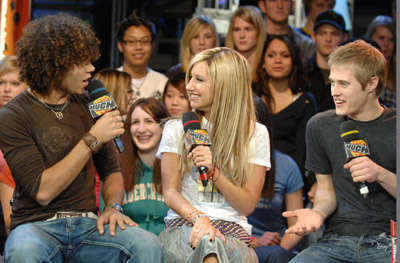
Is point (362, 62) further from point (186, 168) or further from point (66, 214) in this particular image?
point (66, 214)

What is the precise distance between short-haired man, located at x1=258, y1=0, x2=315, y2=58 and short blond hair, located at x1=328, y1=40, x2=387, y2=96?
6.90ft

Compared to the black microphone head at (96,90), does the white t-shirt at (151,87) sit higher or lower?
higher

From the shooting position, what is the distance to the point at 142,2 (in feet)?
21.2

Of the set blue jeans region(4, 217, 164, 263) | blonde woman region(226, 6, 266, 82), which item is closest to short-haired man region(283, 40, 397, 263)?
blue jeans region(4, 217, 164, 263)

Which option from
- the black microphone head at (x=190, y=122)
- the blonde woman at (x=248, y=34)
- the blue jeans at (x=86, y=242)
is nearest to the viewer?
the blue jeans at (x=86, y=242)

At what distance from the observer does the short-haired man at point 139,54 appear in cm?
514

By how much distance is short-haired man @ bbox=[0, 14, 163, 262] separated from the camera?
290 centimetres

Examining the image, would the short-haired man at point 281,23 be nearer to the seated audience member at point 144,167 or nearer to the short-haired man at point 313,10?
A: the short-haired man at point 313,10

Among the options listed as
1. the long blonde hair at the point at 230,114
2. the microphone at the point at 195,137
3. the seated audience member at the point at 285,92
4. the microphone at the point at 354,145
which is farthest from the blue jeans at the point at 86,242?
the seated audience member at the point at 285,92

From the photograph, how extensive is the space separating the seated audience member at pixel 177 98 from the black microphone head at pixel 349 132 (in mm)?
1808

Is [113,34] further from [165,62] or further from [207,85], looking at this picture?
[207,85]

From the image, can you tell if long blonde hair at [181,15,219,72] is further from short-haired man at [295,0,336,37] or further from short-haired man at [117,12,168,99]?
short-haired man at [295,0,336,37]

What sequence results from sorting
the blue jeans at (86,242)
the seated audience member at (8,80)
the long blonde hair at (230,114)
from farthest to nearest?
1. the seated audience member at (8,80)
2. the long blonde hair at (230,114)
3. the blue jeans at (86,242)

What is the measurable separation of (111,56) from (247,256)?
374cm
